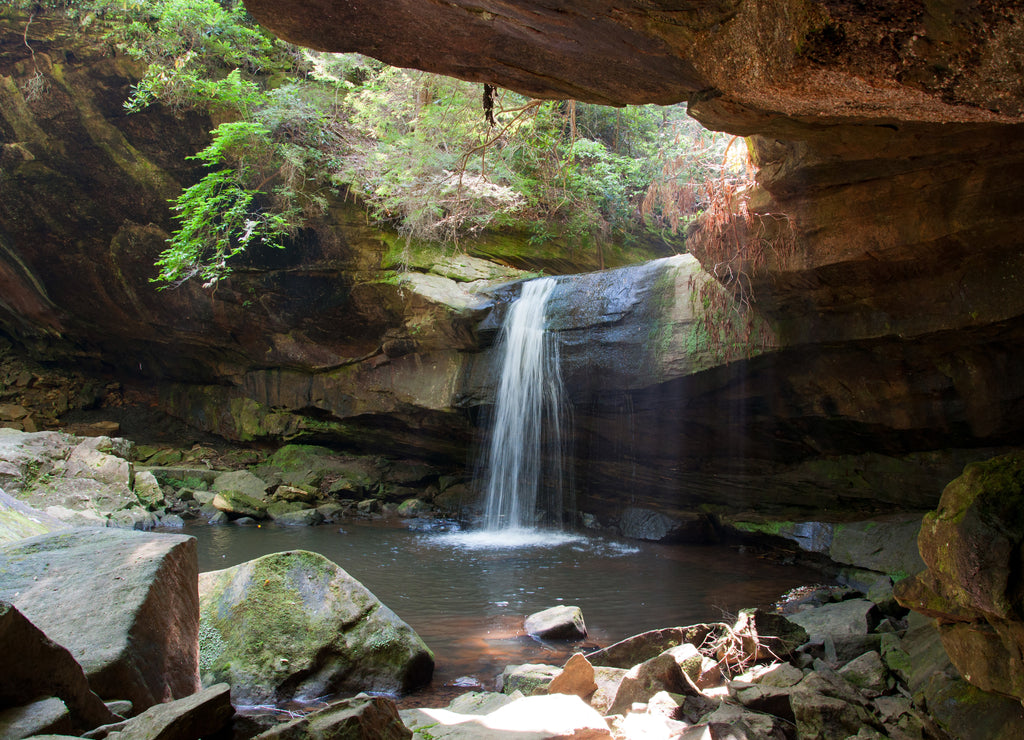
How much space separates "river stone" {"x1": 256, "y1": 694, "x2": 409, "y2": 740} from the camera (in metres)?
2.46

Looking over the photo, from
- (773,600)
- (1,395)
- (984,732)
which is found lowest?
(773,600)

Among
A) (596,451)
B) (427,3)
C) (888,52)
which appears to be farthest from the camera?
(596,451)

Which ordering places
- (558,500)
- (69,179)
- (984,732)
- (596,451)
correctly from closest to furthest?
1. (984,732)
2. (596,451)
3. (558,500)
4. (69,179)

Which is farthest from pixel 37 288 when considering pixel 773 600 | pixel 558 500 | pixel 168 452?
pixel 773 600

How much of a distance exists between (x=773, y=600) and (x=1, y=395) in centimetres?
1865

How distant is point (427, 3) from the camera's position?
2748 millimetres

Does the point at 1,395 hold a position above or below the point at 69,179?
below

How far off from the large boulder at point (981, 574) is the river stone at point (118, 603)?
409 cm

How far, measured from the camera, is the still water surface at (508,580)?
18.4 ft

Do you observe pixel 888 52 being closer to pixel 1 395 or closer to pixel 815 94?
pixel 815 94

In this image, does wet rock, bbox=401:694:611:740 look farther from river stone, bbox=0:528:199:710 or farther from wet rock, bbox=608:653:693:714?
river stone, bbox=0:528:199:710

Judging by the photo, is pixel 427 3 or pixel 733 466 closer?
pixel 427 3

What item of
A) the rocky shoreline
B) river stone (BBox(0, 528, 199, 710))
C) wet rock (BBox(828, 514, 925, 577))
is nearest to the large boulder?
the rocky shoreline

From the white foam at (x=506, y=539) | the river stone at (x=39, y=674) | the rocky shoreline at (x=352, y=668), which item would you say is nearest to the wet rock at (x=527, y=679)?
the rocky shoreline at (x=352, y=668)
